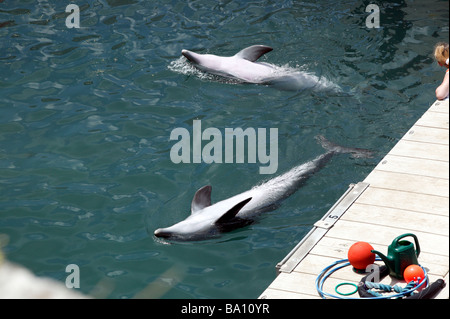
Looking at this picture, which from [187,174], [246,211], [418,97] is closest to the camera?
[246,211]

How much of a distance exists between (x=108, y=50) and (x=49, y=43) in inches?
41.6

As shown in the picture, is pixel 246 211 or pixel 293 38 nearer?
pixel 246 211

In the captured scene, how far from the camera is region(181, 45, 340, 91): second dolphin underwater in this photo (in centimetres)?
978

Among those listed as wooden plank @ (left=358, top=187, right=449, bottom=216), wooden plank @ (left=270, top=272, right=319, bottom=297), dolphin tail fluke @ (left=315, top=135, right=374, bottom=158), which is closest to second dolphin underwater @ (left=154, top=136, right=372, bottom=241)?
dolphin tail fluke @ (left=315, top=135, right=374, bottom=158)

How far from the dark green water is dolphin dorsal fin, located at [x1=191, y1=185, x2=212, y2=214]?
22cm

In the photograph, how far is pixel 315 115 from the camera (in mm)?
9188

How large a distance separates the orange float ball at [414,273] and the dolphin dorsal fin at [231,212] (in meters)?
2.08

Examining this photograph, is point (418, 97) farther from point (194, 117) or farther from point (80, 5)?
point (80, 5)

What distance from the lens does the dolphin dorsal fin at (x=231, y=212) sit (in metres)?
6.84

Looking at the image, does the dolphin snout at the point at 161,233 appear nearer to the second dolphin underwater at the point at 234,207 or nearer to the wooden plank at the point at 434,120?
the second dolphin underwater at the point at 234,207

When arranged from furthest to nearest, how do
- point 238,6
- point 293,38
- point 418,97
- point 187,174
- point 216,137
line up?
point 238,6, point 293,38, point 418,97, point 216,137, point 187,174

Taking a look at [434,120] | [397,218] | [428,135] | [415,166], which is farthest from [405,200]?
[434,120]

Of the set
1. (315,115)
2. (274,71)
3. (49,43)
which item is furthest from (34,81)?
(315,115)

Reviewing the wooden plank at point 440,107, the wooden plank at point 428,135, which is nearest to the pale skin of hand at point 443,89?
the wooden plank at point 428,135
